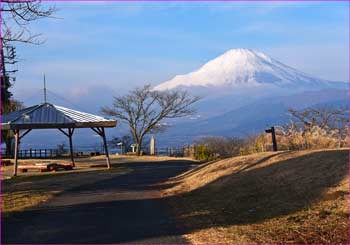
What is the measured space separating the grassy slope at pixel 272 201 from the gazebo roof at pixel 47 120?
13097mm

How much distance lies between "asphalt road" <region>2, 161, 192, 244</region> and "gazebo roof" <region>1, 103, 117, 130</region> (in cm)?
1488

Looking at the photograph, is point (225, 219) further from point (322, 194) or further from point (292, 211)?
point (322, 194)

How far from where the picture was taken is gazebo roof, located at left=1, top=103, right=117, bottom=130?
29.6m

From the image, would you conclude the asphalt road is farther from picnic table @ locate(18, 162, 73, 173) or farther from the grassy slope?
picnic table @ locate(18, 162, 73, 173)

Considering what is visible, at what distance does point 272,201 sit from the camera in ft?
39.9

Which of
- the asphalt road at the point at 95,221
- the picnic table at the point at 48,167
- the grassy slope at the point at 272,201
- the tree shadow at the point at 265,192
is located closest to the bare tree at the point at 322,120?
the grassy slope at the point at 272,201

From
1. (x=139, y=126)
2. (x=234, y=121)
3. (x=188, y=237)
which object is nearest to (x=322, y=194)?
(x=188, y=237)

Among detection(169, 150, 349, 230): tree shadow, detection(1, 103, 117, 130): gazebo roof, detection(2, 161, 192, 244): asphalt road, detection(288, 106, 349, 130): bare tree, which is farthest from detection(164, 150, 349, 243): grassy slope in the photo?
detection(288, 106, 349, 130): bare tree

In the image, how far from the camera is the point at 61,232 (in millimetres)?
9438

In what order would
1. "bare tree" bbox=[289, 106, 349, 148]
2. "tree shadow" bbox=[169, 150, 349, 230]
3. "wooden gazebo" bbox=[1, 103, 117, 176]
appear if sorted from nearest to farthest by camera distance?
"tree shadow" bbox=[169, 150, 349, 230]
"wooden gazebo" bbox=[1, 103, 117, 176]
"bare tree" bbox=[289, 106, 349, 148]

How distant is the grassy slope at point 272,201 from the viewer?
29.1 feet

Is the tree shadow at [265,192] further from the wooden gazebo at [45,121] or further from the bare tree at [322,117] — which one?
the wooden gazebo at [45,121]

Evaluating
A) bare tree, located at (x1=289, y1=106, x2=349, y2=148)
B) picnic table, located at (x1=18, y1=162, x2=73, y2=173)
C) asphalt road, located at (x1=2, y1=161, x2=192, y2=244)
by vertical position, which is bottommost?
asphalt road, located at (x1=2, y1=161, x2=192, y2=244)

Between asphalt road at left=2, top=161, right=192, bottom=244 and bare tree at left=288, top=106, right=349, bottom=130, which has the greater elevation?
bare tree at left=288, top=106, right=349, bottom=130
